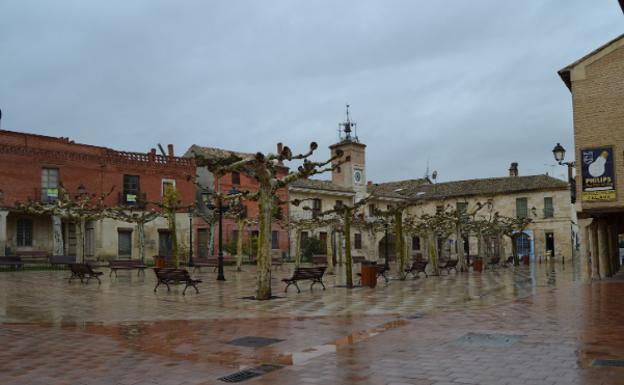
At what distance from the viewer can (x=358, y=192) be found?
167ft

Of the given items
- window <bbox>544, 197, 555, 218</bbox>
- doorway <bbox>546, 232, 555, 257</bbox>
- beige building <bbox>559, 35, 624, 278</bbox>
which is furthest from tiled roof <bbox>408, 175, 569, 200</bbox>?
beige building <bbox>559, 35, 624, 278</bbox>

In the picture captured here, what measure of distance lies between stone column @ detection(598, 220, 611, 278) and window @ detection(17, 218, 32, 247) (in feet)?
93.4

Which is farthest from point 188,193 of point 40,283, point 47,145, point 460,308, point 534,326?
point 534,326

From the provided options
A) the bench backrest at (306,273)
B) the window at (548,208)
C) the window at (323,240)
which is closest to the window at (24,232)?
the window at (323,240)

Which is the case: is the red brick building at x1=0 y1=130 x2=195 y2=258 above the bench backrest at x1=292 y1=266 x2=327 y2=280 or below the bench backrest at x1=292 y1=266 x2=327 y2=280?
above

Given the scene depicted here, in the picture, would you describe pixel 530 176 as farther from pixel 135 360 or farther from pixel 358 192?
pixel 135 360

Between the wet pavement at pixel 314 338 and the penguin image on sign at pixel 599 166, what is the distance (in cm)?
529

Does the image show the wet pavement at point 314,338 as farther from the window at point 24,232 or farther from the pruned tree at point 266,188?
the window at point 24,232

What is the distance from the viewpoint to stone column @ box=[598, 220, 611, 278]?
21.6 meters

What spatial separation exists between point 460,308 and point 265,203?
533cm

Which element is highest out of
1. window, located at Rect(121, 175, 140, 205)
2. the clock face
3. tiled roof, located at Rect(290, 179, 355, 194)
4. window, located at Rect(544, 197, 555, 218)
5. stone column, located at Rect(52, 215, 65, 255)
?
the clock face

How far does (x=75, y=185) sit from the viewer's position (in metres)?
33.6

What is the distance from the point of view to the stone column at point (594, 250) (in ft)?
69.3

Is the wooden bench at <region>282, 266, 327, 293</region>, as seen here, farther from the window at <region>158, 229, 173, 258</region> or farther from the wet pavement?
the window at <region>158, 229, 173, 258</region>
